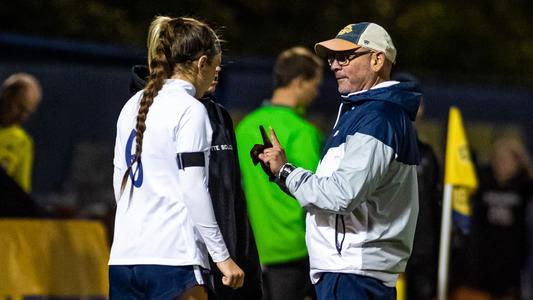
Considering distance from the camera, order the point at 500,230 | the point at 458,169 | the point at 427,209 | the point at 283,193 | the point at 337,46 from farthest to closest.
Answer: the point at 500,230
the point at 458,169
the point at 427,209
the point at 283,193
the point at 337,46

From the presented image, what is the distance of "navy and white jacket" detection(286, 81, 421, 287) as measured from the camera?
5320mm

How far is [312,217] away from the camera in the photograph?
5.57 m

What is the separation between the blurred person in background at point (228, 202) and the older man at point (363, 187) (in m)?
0.20

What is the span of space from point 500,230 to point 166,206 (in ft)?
26.5

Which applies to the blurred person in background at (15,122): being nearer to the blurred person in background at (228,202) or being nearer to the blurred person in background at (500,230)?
the blurred person in background at (228,202)

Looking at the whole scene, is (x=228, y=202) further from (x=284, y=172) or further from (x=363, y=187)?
(x=363, y=187)

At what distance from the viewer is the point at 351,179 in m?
5.29

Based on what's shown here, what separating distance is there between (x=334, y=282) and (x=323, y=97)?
6.37 meters

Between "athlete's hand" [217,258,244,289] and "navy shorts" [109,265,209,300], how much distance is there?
0.09m

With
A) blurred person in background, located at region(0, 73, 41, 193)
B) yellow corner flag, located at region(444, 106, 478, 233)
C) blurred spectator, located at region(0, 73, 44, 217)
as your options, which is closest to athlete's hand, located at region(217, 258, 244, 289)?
blurred spectator, located at region(0, 73, 44, 217)

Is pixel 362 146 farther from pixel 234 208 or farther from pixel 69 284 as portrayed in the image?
pixel 69 284

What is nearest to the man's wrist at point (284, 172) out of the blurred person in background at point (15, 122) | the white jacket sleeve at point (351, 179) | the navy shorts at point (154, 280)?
the white jacket sleeve at point (351, 179)

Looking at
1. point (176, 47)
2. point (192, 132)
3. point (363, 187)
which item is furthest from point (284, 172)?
point (176, 47)

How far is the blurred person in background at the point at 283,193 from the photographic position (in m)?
7.58
